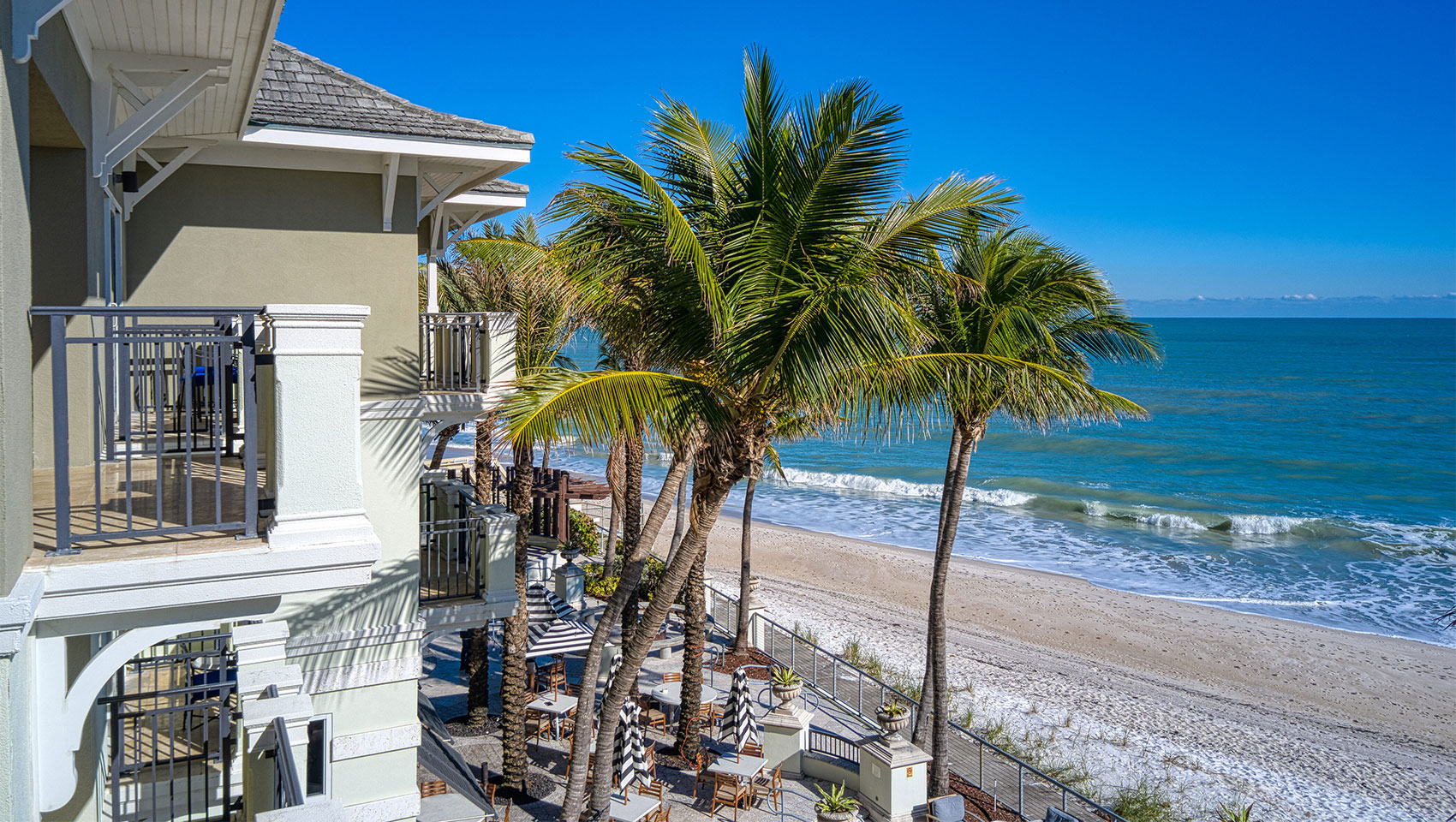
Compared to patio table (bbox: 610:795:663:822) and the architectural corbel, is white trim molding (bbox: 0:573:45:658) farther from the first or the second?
patio table (bbox: 610:795:663:822)

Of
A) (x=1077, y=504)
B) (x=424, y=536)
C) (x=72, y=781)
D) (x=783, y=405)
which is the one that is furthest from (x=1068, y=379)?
(x=1077, y=504)

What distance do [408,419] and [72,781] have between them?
6722mm

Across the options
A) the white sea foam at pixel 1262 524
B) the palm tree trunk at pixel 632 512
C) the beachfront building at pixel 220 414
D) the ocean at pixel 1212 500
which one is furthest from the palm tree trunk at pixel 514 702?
the white sea foam at pixel 1262 524

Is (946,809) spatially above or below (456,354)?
below

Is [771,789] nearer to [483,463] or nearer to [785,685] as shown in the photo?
[785,685]

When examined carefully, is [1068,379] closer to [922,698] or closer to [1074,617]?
[922,698]

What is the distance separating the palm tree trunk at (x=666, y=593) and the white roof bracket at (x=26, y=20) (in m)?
6.48

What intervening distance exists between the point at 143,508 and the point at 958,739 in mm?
14529

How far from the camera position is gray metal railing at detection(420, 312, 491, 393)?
10.6 m

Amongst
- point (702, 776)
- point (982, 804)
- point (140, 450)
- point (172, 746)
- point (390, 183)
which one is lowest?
point (982, 804)

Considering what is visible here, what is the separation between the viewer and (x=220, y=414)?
22.7 feet

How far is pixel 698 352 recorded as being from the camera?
9133 mm

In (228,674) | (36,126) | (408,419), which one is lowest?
(228,674)

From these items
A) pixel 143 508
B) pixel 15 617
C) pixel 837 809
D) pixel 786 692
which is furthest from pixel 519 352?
pixel 15 617
